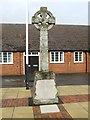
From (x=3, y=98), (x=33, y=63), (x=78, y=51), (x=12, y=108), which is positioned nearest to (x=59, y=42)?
(x=78, y=51)

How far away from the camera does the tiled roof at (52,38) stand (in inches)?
1054

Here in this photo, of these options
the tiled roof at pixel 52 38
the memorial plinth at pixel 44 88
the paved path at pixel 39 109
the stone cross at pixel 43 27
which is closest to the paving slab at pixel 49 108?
the paved path at pixel 39 109

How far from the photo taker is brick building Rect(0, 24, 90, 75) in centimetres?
2611

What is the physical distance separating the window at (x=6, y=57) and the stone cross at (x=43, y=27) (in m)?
16.3

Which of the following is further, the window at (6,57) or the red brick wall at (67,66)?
the red brick wall at (67,66)

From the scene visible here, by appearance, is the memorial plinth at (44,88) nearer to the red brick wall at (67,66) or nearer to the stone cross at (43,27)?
the stone cross at (43,27)

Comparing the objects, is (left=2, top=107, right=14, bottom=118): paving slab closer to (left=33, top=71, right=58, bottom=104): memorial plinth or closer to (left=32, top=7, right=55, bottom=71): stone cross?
(left=33, top=71, right=58, bottom=104): memorial plinth

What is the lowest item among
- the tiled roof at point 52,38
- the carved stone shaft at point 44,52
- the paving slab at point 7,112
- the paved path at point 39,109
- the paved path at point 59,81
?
the paving slab at point 7,112

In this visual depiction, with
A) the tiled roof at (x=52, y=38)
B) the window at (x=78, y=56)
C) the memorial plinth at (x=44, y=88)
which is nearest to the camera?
the memorial plinth at (x=44, y=88)

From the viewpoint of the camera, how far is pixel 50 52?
26.8 metres

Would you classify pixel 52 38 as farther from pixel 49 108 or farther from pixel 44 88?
pixel 49 108

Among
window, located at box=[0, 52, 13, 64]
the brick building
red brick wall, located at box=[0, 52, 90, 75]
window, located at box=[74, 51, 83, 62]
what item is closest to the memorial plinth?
the brick building

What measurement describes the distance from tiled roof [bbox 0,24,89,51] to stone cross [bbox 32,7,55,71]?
15974 mm

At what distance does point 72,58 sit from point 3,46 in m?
8.22
